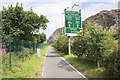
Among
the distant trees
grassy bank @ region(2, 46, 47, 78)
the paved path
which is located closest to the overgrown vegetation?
the paved path

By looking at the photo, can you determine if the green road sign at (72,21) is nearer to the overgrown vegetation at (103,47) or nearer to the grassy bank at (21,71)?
the overgrown vegetation at (103,47)

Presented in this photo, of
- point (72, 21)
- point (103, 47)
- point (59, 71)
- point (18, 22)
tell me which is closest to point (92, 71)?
point (103, 47)

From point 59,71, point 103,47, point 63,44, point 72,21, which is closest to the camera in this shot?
point 103,47

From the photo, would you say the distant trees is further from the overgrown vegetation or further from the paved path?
the overgrown vegetation

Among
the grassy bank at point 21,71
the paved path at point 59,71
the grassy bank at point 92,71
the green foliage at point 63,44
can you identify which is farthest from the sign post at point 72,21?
the grassy bank at point 21,71

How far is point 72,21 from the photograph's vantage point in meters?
23.0

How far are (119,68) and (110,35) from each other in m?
4.79

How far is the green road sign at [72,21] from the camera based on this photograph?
74.9ft

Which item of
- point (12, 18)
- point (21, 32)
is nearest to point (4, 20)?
point (12, 18)

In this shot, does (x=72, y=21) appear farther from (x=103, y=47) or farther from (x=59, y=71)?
(x=103, y=47)

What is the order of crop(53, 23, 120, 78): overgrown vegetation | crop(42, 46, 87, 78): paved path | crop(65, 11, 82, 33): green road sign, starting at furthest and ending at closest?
crop(65, 11, 82, 33): green road sign, crop(42, 46, 87, 78): paved path, crop(53, 23, 120, 78): overgrown vegetation

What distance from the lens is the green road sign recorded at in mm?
22844

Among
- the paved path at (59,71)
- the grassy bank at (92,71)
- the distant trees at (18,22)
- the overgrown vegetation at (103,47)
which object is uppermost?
the distant trees at (18,22)

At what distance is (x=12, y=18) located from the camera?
19922mm
